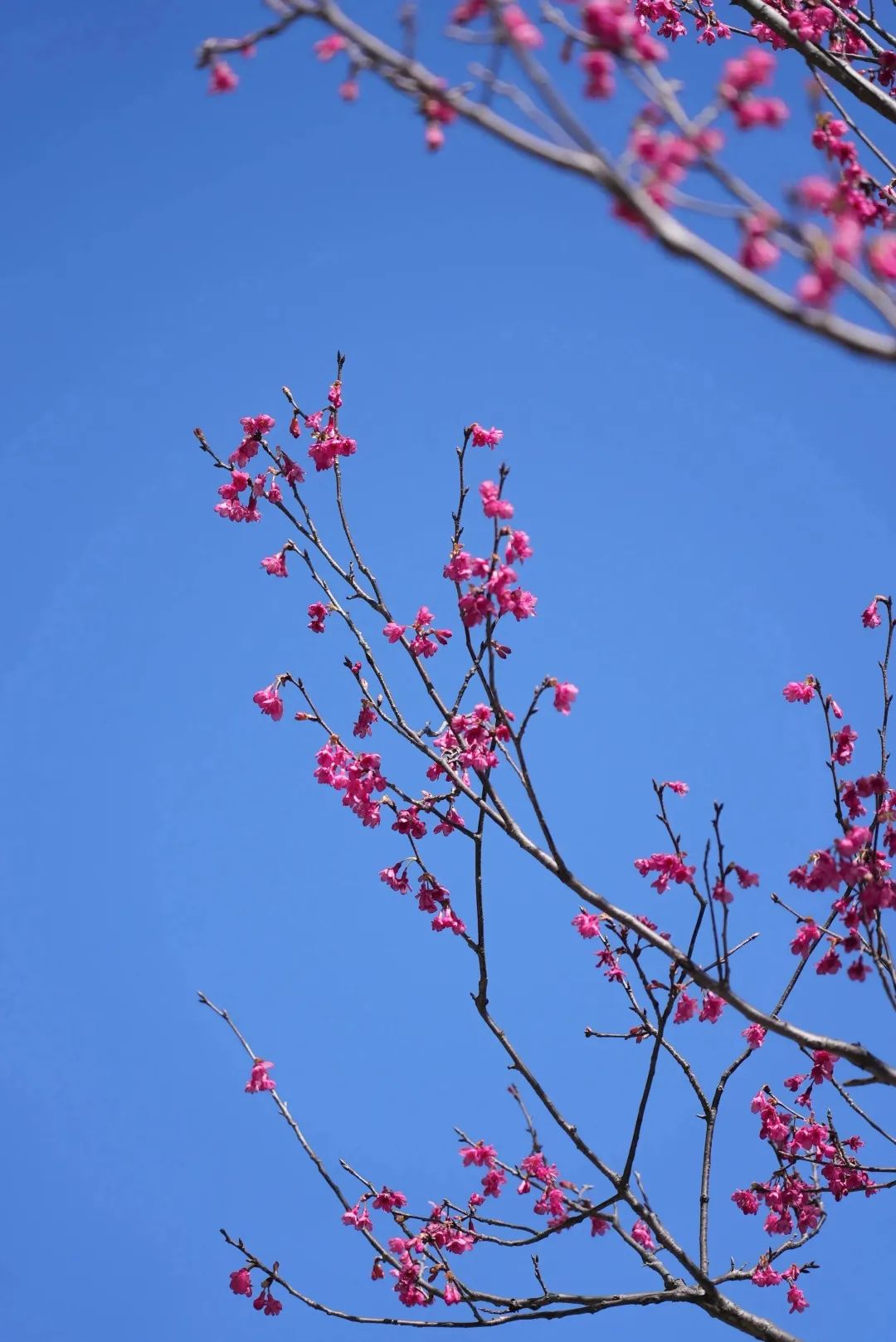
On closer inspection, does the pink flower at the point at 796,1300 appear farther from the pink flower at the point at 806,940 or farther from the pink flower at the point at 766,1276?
the pink flower at the point at 806,940

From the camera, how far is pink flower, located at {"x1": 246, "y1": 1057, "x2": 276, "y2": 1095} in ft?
21.3

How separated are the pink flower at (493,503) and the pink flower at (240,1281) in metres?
4.73

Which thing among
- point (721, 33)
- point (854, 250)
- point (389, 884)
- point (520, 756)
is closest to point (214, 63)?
point (854, 250)

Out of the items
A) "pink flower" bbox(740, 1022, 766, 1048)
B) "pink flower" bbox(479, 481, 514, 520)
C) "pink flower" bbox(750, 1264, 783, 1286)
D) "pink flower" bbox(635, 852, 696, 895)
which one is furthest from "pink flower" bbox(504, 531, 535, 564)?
"pink flower" bbox(750, 1264, 783, 1286)

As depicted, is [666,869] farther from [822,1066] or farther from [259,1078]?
[259,1078]

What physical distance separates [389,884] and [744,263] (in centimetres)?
377

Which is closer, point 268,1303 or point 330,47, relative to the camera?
point 330,47

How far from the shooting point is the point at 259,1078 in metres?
6.53

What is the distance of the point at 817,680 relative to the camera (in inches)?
233

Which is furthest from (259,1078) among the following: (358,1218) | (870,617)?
(870,617)

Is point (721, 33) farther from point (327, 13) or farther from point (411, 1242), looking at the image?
point (411, 1242)

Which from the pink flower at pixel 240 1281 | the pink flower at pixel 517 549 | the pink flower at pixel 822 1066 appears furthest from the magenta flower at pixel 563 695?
the pink flower at pixel 240 1281

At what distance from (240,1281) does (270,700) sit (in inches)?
136

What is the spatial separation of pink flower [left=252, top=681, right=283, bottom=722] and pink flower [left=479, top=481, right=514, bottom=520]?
1885mm
